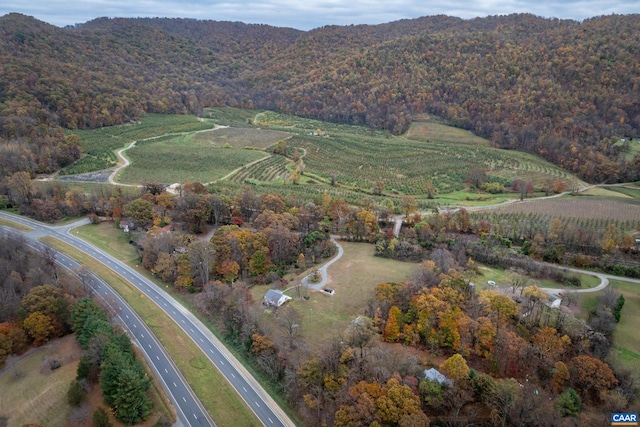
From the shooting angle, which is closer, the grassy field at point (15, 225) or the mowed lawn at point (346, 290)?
the mowed lawn at point (346, 290)

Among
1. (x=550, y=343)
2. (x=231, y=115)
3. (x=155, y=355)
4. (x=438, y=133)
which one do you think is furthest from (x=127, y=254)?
(x=231, y=115)

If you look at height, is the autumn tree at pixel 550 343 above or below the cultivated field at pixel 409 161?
above

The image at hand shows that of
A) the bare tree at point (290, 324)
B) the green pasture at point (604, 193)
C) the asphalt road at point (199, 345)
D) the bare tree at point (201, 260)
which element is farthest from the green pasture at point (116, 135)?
the green pasture at point (604, 193)

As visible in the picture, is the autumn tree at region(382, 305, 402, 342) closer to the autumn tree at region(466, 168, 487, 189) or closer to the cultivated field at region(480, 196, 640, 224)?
the cultivated field at region(480, 196, 640, 224)

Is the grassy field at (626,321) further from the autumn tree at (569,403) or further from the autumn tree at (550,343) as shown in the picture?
the autumn tree at (569,403)

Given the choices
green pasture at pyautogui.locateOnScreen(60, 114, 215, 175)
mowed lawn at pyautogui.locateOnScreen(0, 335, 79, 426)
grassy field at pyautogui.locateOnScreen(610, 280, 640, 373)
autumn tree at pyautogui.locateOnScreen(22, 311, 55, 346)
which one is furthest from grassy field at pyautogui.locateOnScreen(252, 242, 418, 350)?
green pasture at pyautogui.locateOnScreen(60, 114, 215, 175)

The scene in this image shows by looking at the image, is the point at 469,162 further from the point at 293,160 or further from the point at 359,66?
the point at 359,66

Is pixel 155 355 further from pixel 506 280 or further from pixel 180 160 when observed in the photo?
pixel 180 160
